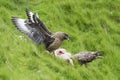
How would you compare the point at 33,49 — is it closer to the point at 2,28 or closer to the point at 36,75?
the point at 2,28

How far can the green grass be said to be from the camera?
30.6 feet

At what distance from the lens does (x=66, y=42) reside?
13867 millimetres

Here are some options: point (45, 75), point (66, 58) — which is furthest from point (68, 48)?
point (45, 75)

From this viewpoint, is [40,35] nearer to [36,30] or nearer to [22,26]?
[36,30]

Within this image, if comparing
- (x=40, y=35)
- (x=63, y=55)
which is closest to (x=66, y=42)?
(x=63, y=55)

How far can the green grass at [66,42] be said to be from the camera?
9.31 m

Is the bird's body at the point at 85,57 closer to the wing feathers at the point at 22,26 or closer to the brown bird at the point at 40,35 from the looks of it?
the brown bird at the point at 40,35

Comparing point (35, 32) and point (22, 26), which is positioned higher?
point (22, 26)

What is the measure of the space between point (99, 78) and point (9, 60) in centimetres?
391

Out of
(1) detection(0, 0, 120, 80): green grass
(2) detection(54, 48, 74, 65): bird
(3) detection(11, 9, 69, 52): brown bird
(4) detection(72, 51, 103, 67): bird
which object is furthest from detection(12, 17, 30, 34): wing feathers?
(4) detection(72, 51, 103, 67): bird

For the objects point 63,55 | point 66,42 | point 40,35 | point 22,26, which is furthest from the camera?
point 66,42

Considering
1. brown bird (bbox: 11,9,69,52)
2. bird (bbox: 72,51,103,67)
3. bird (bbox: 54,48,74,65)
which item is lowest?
bird (bbox: 72,51,103,67)

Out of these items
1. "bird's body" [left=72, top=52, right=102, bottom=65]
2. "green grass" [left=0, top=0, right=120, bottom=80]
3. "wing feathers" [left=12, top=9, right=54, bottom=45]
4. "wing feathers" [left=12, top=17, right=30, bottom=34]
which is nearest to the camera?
"green grass" [left=0, top=0, right=120, bottom=80]

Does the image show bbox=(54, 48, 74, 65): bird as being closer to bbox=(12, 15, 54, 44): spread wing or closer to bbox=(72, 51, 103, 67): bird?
bbox=(72, 51, 103, 67): bird
